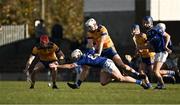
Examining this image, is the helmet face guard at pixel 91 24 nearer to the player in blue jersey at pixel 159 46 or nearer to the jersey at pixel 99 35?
the jersey at pixel 99 35

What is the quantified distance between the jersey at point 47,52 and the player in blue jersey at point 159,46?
10.3 feet

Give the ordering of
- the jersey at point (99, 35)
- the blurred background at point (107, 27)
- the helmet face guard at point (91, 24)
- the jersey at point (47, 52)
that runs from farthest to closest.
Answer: the blurred background at point (107, 27) < the jersey at point (47, 52) < the jersey at point (99, 35) < the helmet face guard at point (91, 24)

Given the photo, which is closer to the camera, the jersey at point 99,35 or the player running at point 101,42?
the player running at point 101,42

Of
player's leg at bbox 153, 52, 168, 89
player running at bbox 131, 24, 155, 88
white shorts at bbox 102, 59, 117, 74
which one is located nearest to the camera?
white shorts at bbox 102, 59, 117, 74

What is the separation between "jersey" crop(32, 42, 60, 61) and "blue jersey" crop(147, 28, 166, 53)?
→ 3.09 m

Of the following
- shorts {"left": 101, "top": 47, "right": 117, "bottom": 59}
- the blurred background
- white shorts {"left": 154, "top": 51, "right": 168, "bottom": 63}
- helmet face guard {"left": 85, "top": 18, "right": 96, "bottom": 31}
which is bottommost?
the blurred background

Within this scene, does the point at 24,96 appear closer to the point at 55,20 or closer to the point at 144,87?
the point at 144,87

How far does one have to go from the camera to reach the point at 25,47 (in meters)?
47.2

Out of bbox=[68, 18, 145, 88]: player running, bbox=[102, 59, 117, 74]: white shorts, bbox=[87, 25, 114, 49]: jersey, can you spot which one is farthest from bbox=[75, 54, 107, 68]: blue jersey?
bbox=[87, 25, 114, 49]: jersey

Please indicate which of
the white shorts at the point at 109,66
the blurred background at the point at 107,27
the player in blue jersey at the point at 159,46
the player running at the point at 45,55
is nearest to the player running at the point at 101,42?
the white shorts at the point at 109,66

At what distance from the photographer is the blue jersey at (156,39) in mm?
24609

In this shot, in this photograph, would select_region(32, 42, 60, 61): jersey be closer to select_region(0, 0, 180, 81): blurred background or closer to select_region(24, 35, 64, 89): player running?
select_region(24, 35, 64, 89): player running

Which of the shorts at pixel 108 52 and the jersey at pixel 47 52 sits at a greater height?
the shorts at pixel 108 52

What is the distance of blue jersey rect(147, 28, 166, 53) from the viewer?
24.6 m
